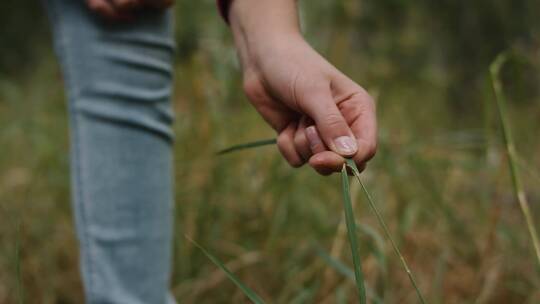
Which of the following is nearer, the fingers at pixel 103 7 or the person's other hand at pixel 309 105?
the person's other hand at pixel 309 105

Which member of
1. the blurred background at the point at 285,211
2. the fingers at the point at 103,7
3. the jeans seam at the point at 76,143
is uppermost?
the fingers at the point at 103,7

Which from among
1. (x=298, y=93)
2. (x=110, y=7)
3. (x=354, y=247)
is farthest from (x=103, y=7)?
(x=354, y=247)

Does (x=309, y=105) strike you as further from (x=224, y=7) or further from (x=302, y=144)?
(x=224, y=7)

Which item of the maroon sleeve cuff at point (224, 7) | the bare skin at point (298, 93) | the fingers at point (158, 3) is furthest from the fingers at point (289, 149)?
the fingers at point (158, 3)

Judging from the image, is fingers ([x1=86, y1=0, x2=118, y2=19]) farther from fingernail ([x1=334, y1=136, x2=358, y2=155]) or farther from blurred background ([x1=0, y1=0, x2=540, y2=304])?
fingernail ([x1=334, y1=136, x2=358, y2=155])

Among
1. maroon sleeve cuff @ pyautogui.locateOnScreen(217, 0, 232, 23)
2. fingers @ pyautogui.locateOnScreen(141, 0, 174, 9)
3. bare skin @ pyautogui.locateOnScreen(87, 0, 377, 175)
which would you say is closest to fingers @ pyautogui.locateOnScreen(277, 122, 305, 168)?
bare skin @ pyautogui.locateOnScreen(87, 0, 377, 175)

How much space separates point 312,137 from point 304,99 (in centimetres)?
3

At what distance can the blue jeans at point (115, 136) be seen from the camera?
750 mm

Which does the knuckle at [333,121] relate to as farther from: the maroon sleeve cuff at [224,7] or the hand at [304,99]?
the maroon sleeve cuff at [224,7]

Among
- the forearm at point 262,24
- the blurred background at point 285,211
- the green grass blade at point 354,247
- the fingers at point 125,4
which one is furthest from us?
the blurred background at point 285,211

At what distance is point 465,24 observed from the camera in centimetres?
269

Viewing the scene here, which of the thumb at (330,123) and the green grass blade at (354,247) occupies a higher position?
the thumb at (330,123)

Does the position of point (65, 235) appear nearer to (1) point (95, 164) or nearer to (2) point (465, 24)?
(1) point (95, 164)

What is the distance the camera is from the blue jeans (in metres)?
0.75
